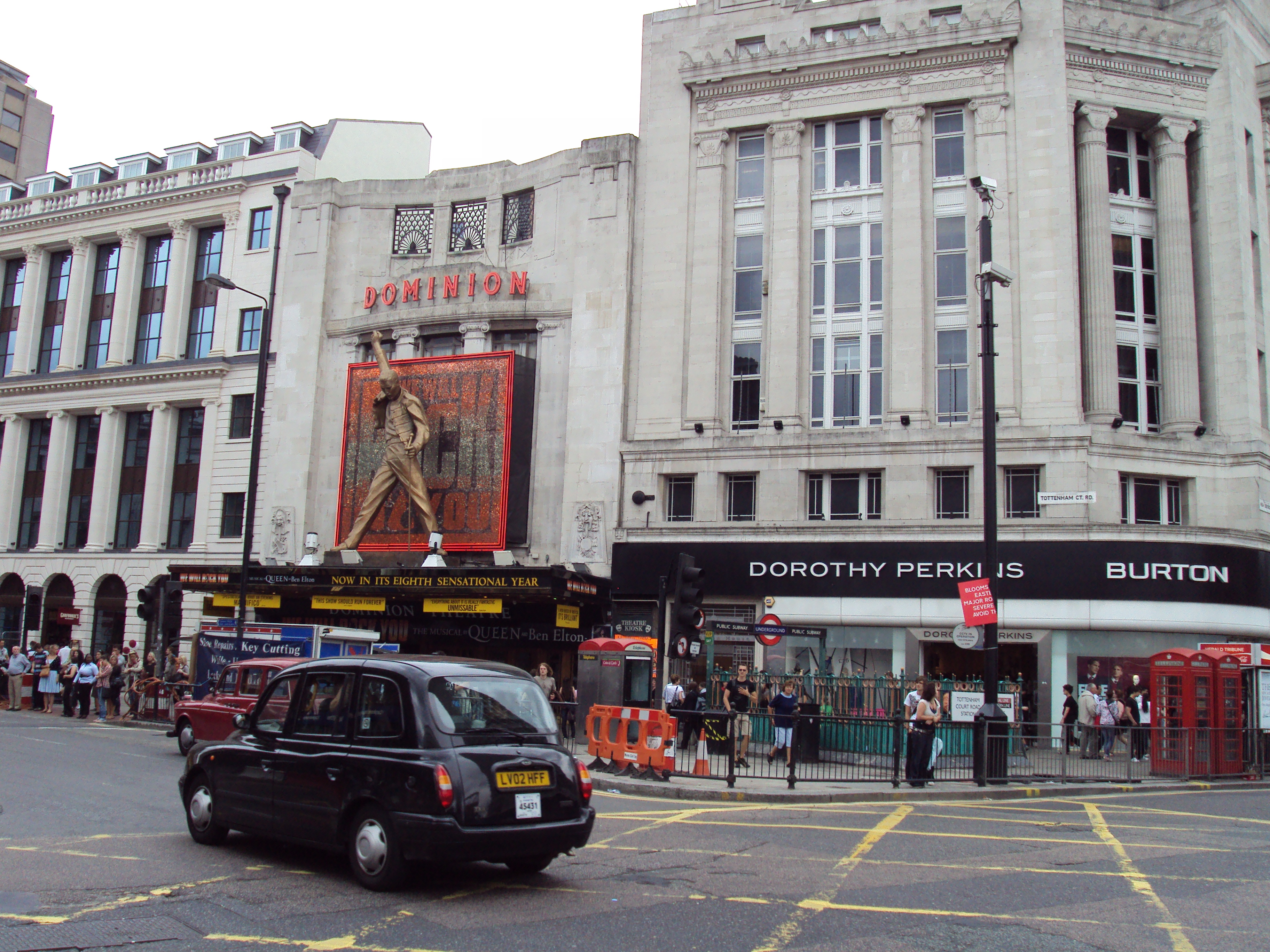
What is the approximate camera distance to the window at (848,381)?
30.3 meters

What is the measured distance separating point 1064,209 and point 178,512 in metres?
32.6

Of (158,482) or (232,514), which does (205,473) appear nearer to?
(232,514)

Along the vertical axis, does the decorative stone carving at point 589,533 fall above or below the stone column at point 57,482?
below

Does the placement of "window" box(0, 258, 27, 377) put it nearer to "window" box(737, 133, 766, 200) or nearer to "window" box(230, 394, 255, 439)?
"window" box(230, 394, 255, 439)

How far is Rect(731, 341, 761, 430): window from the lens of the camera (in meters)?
31.4

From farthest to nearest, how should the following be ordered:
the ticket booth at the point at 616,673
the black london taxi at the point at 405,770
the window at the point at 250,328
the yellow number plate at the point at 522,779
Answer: the window at the point at 250,328 < the ticket booth at the point at 616,673 < the yellow number plate at the point at 522,779 < the black london taxi at the point at 405,770

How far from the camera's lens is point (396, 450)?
1297 inches

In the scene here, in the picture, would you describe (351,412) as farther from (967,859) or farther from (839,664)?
(967,859)

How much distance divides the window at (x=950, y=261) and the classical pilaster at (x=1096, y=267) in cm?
331

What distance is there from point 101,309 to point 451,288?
61.7 feet

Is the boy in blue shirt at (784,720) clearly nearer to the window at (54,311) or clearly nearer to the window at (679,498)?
the window at (679,498)

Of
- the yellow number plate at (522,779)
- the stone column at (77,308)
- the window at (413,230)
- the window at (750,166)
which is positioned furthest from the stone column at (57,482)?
the yellow number plate at (522,779)

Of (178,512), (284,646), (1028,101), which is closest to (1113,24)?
(1028,101)

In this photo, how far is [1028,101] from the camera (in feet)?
97.1
